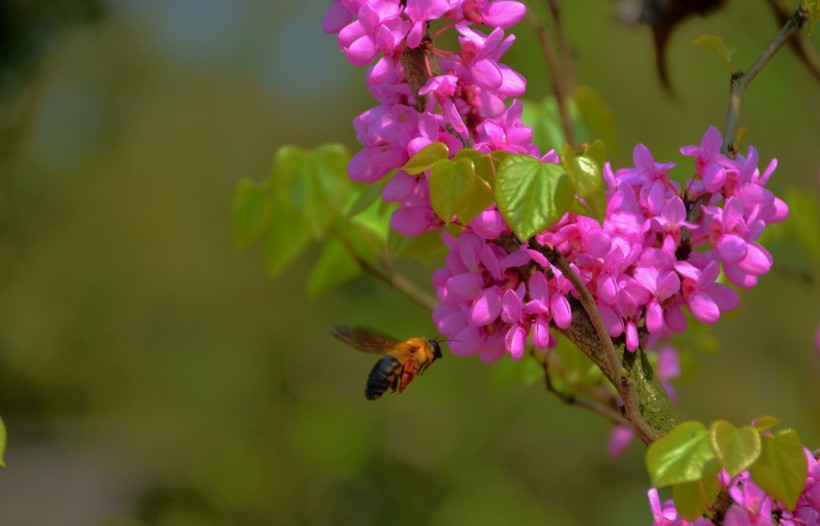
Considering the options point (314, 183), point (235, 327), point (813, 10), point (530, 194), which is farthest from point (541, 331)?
point (235, 327)

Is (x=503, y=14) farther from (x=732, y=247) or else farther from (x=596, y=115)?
(x=596, y=115)

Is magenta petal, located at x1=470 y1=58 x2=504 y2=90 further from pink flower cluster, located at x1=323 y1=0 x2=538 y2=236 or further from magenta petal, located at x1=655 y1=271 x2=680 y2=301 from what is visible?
magenta petal, located at x1=655 y1=271 x2=680 y2=301

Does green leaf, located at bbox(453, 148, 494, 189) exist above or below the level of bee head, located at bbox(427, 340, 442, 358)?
above

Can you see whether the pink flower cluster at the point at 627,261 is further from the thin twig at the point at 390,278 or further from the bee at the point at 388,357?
the thin twig at the point at 390,278

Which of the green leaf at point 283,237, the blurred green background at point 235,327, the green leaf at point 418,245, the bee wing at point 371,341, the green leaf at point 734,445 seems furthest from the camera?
the blurred green background at point 235,327

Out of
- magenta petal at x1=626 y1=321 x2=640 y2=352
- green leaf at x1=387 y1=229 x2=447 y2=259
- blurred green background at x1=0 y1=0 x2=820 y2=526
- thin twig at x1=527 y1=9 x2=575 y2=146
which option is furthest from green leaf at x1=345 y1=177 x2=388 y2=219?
blurred green background at x1=0 y1=0 x2=820 y2=526

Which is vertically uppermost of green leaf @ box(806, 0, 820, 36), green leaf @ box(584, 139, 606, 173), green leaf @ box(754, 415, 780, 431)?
green leaf @ box(806, 0, 820, 36)

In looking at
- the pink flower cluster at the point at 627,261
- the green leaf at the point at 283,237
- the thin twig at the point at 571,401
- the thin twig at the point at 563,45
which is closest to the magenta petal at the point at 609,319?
the pink flower cluster at the point at 627,261
